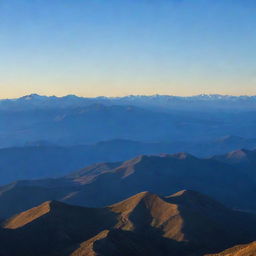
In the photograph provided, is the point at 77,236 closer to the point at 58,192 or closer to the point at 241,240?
the point at 241,240

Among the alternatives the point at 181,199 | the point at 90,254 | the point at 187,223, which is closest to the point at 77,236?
the point at 90,254

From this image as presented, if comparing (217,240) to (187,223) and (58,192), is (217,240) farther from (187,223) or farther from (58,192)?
(58,192)

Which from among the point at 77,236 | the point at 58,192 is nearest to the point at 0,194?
the point at 58,192

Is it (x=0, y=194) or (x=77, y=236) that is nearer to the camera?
(x=77, y=236)

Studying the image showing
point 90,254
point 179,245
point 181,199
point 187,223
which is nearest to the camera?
point 90,254

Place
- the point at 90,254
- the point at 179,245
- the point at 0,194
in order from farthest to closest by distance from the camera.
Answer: the point at 0,194, the point at 179,245, the point at 90,254

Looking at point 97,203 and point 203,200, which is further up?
point 203,200
